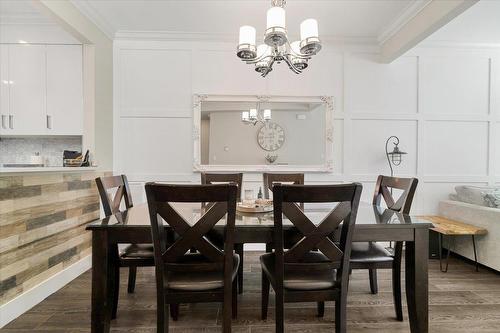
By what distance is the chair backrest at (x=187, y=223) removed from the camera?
1262mm

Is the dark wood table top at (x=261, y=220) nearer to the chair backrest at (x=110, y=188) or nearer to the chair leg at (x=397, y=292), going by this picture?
the chair backrest at (x=110, y=188)

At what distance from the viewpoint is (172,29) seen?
325 cm

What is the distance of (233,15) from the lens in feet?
9.51

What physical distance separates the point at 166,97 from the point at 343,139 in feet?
7.59

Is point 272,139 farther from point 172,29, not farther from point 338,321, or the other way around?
point 338,321

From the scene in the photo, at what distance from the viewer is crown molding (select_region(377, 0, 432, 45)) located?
8.62ft

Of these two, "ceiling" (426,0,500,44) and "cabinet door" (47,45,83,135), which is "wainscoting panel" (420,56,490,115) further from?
"cabinet door" (47,45,83,135)

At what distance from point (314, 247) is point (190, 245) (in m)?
0.65

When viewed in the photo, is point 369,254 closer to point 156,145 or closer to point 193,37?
point 156,145

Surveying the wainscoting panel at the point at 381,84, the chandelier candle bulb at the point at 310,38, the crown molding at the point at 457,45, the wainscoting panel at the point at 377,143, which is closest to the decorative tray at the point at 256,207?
the chandelier candle bulb at the point at 310,38

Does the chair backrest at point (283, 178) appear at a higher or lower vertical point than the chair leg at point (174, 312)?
higher

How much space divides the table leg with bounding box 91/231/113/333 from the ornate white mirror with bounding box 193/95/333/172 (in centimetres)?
191

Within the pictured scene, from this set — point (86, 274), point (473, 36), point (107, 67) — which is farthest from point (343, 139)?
point (86, 274)

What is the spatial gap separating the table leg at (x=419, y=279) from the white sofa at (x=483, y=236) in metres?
1.68
